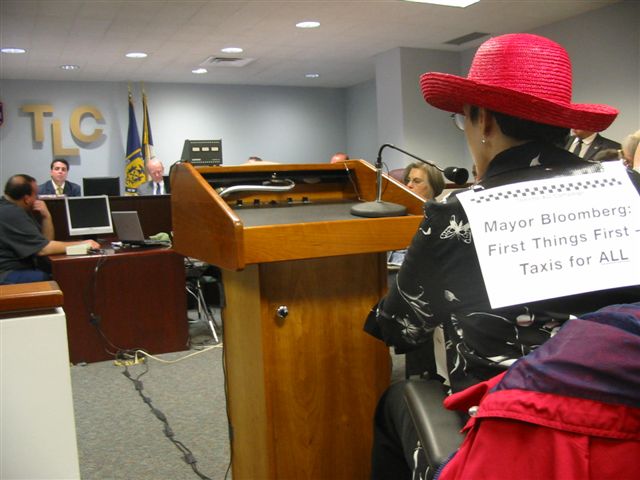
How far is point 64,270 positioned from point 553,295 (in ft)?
11.2

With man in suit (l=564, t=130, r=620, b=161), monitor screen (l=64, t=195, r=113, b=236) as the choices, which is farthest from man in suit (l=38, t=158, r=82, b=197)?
man in suit (l=564, t=130, r=620, b=161)

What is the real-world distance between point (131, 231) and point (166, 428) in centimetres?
197

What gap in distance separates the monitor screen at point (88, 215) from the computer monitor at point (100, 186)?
79 cm

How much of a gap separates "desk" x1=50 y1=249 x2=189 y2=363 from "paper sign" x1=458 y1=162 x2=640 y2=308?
324 centimetres

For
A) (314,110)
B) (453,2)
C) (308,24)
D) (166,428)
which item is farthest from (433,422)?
(314,110)

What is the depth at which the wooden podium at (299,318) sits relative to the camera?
1.36 metres

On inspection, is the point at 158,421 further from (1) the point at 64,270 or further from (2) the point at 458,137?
(2) the point at 458,137

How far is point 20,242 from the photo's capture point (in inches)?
158

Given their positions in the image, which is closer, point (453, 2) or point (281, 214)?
point (281, 214)

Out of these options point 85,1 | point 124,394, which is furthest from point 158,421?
point 85,1

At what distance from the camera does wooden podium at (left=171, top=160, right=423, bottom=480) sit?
53.4 inches

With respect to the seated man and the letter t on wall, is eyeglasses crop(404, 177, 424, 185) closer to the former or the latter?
the seated man

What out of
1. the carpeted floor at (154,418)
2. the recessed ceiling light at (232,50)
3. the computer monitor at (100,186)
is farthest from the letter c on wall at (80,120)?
the carpeted floor at (154,418)

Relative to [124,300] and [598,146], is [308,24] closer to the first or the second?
[598,146]
